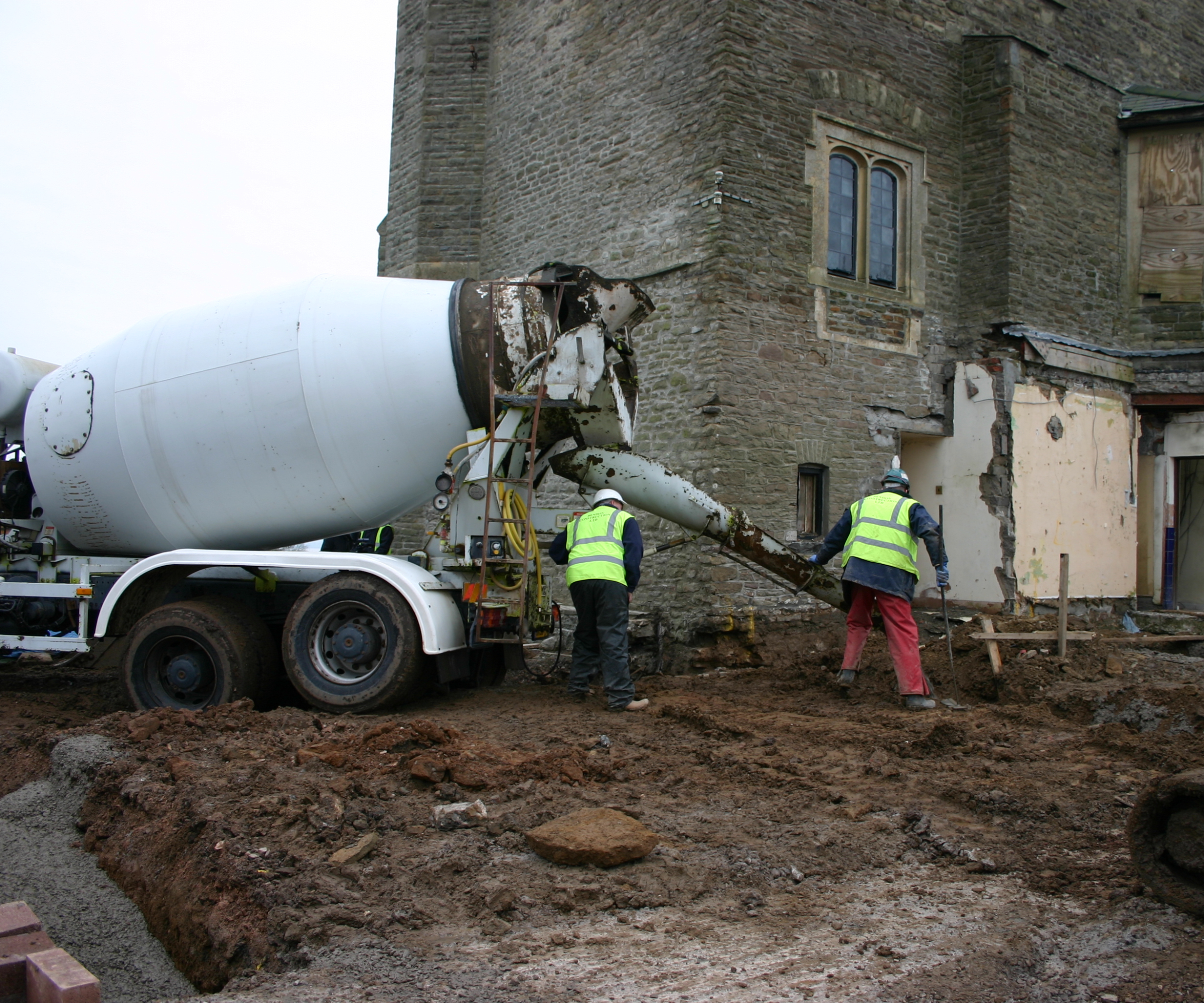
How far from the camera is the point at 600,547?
6.81 m

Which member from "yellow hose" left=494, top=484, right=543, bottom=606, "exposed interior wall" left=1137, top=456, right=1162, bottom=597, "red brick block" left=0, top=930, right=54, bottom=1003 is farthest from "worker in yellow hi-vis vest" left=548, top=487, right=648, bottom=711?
"exposed interior wall" left=1137, top=456, right=1162, bottom=597

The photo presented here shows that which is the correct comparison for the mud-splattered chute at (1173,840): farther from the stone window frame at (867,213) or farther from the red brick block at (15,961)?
the stone window frame at (867,213)

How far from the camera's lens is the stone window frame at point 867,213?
10703 millimetres

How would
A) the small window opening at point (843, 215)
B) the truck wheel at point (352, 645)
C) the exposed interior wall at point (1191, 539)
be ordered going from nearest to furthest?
the truck wheel at point (352, 645)
the small window opening at point (843, 215)
the exposed interior wall at point (1191, 539)

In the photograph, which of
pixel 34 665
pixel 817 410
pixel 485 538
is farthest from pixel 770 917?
pixel 34 665

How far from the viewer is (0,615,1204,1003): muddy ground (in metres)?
2.96

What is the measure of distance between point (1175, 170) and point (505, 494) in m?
10.7

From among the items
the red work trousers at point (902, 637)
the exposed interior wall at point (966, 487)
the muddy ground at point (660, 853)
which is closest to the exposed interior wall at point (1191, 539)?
the exposed interior wall at point (966, 487)

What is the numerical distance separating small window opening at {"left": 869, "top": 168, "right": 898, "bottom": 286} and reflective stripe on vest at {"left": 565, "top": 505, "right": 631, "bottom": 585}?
599 cm

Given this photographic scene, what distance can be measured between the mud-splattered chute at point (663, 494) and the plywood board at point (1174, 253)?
8251 millimetres

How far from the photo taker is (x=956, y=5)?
11.7 m

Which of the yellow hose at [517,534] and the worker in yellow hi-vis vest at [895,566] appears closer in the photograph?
the yellow hose at [517,534]

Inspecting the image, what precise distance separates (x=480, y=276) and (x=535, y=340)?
7.04 meters

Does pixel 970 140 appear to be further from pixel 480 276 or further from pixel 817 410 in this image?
pixel 480 276
